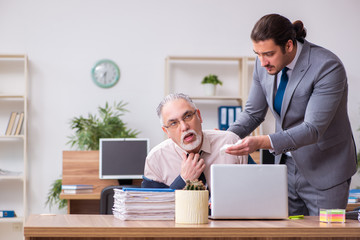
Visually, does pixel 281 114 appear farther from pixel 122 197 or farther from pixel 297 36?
pixel 122 197

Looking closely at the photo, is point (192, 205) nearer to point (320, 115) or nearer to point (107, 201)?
point (320, 115)

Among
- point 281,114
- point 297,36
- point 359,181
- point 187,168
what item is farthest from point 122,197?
point 359,181

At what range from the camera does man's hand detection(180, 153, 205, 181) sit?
2053 mm

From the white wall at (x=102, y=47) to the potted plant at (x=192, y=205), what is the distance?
12.8ft

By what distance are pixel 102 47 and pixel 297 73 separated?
3579 mm

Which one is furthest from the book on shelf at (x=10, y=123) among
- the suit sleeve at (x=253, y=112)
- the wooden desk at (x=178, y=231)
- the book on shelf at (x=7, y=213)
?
the wooden desk at (x=178, y=231)

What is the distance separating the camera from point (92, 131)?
A: 496 centimetres

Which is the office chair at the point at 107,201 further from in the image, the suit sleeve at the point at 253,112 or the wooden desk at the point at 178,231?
the wooden desk at the point at 178,231

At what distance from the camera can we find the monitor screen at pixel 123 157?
468 centimetres

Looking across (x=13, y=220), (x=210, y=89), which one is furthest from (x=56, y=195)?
(x=210, y=89)

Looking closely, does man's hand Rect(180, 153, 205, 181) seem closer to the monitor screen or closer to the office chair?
the office chair

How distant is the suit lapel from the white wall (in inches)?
133

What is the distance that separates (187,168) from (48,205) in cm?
362

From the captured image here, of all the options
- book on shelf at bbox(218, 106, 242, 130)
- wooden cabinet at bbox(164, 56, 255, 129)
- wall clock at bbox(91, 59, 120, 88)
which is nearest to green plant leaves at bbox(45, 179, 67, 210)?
wall clock at bbox(91, 59, 120, 88)
